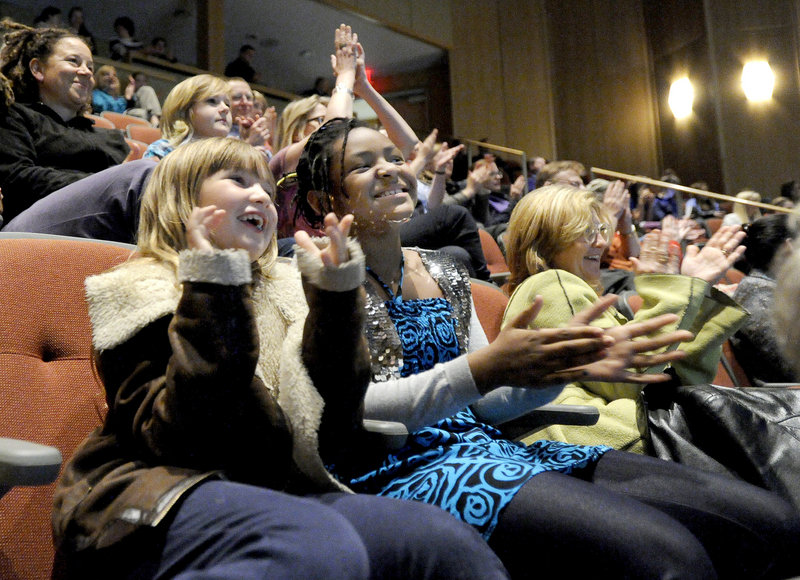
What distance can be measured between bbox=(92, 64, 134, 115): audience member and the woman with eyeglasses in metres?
3.93

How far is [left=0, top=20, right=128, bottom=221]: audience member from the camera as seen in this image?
1708 mm

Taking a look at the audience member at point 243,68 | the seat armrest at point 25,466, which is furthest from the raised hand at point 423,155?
A: the audience member at point 243,68

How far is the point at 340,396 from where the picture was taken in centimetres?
78

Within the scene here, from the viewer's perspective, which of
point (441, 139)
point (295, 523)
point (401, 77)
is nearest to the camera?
point (295, 523)

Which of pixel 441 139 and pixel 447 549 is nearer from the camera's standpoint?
pixel 447 549

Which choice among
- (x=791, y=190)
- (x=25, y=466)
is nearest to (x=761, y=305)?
(x=25, y=466)

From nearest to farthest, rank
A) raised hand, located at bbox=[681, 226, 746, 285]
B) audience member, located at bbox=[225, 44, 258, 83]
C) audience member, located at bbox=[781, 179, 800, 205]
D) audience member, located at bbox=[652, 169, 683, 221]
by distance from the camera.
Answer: raised hand, located at bbox=[681, 226, 746, 285]
audience member, located at bbox=[652, 169, 683, 221]
audience member, located at bbox=[781, 179, 800, 205]
audience member, located at bbox=[225, 44, 258, 83]

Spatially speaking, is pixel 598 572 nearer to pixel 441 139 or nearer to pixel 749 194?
pixel 749 194

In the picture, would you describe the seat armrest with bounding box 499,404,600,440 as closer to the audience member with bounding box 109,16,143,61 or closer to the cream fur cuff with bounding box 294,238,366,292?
the cream fur cuff with bounding box 294,238,366,292

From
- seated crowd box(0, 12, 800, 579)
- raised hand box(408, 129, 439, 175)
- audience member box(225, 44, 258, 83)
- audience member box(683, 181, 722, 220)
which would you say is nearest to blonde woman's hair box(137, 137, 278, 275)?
seated crowd box(0, 12, 800, 579)

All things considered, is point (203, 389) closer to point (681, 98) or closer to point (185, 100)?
point (185, 100)

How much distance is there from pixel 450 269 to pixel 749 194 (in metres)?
4.46

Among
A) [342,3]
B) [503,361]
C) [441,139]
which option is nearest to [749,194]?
[441,139]

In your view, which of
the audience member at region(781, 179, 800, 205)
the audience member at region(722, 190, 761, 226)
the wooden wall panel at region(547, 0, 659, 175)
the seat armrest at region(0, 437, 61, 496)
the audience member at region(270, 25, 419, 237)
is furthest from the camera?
the wooden wall panel at region(547, 0, 659, 175)
